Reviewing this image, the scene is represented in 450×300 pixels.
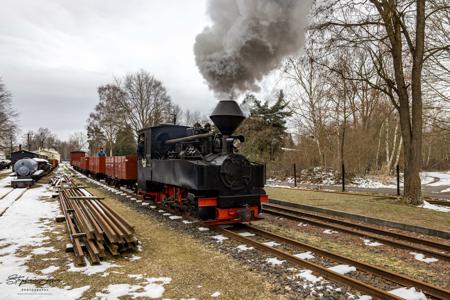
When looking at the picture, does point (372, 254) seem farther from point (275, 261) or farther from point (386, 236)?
point (275, 261)

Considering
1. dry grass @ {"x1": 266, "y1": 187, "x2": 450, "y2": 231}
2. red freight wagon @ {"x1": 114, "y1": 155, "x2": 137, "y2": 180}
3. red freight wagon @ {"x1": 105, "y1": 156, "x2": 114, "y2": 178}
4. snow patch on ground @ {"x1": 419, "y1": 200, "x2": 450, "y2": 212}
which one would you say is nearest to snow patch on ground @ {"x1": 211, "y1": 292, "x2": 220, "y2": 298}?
dry grass @ {"x1": 266, "y1": 187, "x2": 450, "y2": 231}

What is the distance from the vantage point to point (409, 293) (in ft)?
13.6

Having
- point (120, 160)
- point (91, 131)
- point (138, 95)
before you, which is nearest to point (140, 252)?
point (120, 160)

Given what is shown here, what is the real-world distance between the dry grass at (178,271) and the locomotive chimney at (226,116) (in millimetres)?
2687

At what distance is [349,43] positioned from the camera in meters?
12.3

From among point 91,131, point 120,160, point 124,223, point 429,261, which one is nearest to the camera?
point 429,261

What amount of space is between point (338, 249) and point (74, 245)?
187 inches

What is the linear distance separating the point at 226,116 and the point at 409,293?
5062 mm

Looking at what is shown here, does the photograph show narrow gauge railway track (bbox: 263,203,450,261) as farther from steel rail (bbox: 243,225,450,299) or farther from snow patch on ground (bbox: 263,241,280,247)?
snow patch on ground (bbox: 263,241,280,247)

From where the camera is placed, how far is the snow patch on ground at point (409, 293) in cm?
404

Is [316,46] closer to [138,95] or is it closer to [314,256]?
[314,256]

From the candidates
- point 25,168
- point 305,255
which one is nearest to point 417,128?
point 305,255

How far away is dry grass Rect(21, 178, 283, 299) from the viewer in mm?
4293

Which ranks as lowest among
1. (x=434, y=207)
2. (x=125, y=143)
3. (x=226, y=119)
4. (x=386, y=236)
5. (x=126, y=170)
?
(x=386, y=236)
